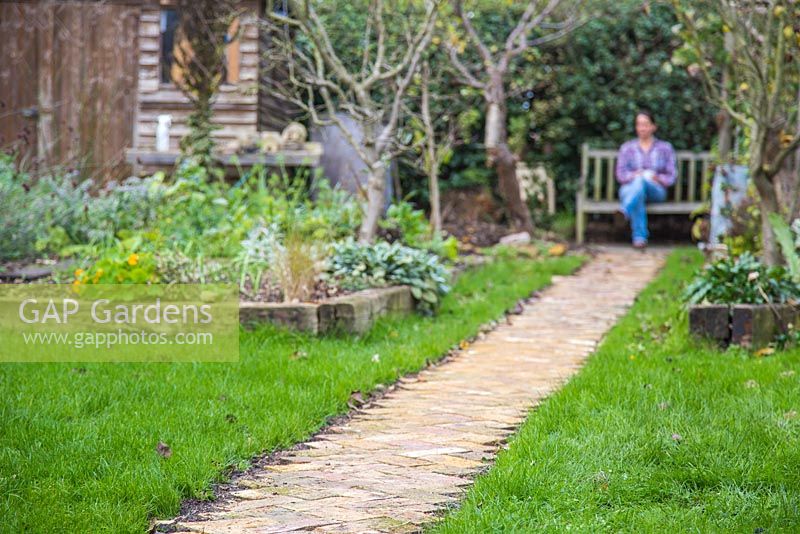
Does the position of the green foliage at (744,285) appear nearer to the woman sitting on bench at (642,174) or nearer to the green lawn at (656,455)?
the green lawn at (656,455)

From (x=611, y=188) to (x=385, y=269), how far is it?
5.88m

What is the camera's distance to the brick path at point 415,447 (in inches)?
124

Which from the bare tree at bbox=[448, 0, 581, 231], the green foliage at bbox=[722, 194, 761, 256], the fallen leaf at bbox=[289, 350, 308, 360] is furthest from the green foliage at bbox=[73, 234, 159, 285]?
the bare tree at bbox=[448, 0, 581, 231]

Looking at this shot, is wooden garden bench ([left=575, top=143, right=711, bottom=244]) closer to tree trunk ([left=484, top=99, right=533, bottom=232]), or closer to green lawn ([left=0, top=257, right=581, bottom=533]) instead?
tree trunk ([left=484, top=99, right=533, bottom=232])

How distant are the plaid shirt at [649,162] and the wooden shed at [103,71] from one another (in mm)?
4380

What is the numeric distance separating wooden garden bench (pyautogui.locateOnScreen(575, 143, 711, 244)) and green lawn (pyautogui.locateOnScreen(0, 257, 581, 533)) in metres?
5.92

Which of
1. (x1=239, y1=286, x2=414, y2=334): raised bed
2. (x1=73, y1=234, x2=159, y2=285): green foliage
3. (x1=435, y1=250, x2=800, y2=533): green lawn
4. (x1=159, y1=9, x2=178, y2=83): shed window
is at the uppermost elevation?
(x1=159, y1=9, x2=178, y2=83): shed window

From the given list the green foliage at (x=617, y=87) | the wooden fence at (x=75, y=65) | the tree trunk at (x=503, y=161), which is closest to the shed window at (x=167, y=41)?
the wooden fence at (x=75, y=65)

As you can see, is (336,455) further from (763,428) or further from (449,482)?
(763,428)

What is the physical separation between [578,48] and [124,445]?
991 centimetres

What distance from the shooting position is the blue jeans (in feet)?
36.1

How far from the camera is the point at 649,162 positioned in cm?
1123

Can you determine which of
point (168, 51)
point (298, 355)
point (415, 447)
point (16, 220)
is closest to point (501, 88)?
point (168, 51)

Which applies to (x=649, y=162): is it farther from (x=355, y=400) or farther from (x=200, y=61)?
(x=355, y=400)
